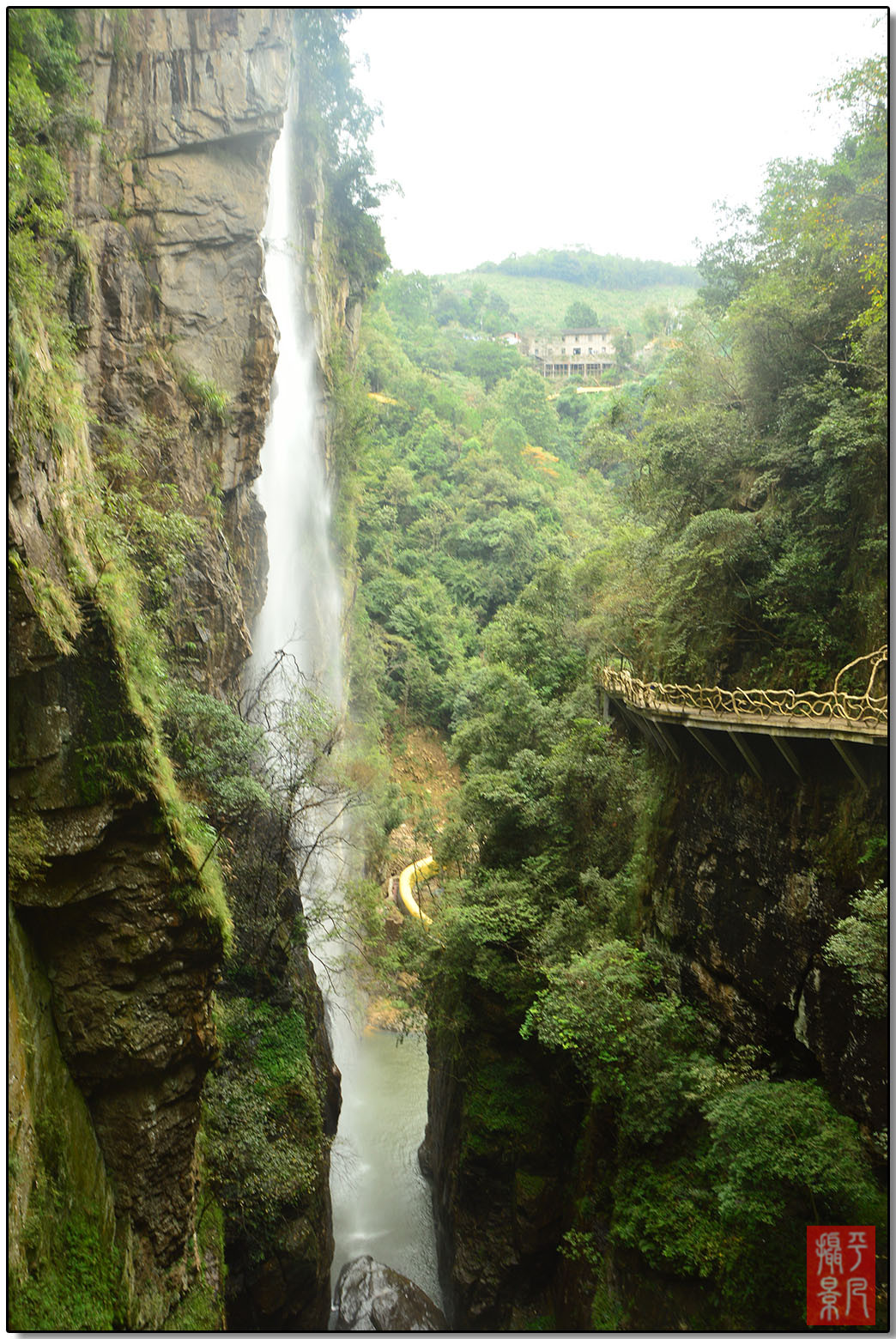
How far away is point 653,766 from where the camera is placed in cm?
Answer: 1302

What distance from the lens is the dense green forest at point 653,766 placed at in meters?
8.01

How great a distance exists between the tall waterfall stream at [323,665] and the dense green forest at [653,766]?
432 centimetres

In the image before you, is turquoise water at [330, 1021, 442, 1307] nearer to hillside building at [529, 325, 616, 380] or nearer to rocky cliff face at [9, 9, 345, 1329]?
rocky cliff face at [9, 9, 345, 1329]

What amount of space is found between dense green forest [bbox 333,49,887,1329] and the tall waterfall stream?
432 centimetres

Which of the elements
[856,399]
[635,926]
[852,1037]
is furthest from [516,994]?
[856,399]

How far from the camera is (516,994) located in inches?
536

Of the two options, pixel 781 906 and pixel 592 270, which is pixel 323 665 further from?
pixel 592 270

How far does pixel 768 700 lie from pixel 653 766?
4047mm

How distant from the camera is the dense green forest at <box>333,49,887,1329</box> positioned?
8.01m

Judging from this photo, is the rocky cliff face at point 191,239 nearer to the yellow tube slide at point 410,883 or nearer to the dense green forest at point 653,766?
the dense green forest at point 653,766

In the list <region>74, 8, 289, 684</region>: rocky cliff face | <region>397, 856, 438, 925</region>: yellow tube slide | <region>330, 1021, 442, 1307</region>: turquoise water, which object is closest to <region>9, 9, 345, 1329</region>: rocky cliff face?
<region>74, 8, 289, 684</region>: rocky cliff face

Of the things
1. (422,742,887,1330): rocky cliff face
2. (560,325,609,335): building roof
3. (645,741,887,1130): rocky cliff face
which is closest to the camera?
(645,741,887,1130): rocky cliff face

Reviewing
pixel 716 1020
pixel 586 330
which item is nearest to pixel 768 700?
pixel 716 1020

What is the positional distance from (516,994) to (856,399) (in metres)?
10.8
